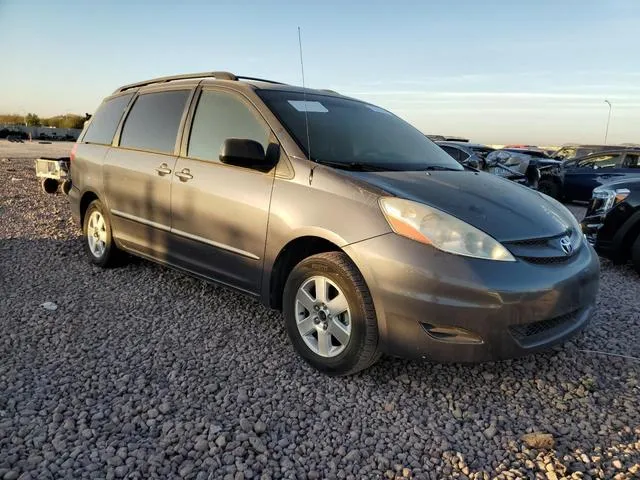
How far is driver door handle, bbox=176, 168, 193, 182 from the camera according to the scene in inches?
157

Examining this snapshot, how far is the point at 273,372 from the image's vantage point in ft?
10.6

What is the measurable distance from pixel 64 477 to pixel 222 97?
9.19 ft

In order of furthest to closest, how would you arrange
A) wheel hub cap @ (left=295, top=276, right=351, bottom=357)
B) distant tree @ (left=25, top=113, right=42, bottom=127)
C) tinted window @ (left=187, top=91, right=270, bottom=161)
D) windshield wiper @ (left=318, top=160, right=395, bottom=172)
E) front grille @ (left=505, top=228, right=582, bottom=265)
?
1. distant tree @ (left=25, top=113, right=42, bottom=127)
2. tinted window @ (left=187, top=91, right=270, bottom=161)
3. windshield wiper @ (left=318, top=160, right=395, bottom=172)
4. wheel hub cap @ (left=295, top=276, right=351, bottom=357)
5. front grille @ (left=505, top=228, right=582, bottom=265)

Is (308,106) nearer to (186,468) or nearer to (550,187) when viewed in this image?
(186,468)

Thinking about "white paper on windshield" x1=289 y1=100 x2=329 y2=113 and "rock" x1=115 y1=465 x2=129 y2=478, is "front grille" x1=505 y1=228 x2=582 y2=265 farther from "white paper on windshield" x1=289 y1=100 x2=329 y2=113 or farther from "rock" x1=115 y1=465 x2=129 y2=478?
"rock" x1=115 y1=465 x2=129 y2=478

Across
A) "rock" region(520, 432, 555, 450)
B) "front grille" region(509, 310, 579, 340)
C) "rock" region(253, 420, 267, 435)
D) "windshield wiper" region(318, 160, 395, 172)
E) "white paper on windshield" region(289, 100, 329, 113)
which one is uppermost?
"white paper on windshield" region(289, 100, 329, 113)

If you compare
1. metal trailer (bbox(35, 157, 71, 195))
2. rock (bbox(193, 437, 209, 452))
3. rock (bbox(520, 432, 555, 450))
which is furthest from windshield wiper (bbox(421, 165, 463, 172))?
metal trailer (bbox(35, 157, 71, 195))

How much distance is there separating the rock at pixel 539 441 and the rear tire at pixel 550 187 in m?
13.0

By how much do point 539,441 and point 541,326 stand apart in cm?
64

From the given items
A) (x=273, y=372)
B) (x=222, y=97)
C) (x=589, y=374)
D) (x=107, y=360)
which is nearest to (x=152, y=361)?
(x=107, y=360)

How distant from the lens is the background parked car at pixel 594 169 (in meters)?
12.8

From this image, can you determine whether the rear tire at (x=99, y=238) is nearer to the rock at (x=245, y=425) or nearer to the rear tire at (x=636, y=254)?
the rock at (x=245, y=425)

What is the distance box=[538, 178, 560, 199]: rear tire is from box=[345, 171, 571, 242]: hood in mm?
11597

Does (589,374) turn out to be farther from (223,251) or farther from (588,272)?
(223,251)
